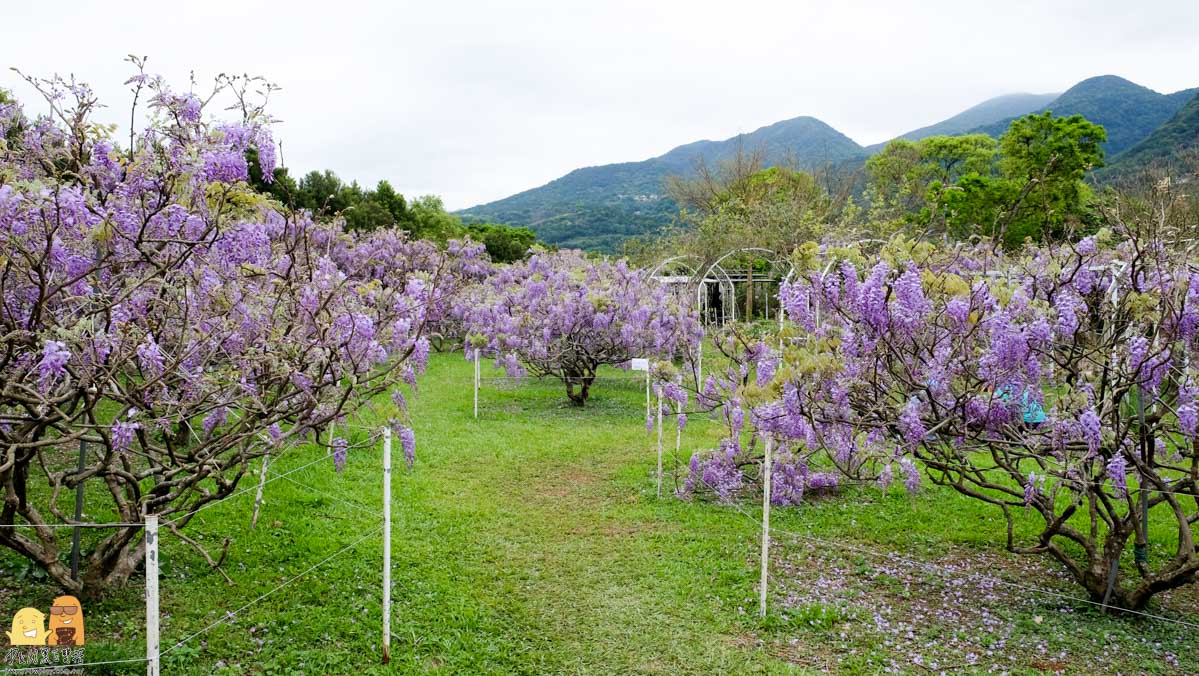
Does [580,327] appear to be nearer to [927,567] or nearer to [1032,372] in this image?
[927,567]

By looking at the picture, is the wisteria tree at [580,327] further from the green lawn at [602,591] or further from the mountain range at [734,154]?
the mountain range at [734,154]

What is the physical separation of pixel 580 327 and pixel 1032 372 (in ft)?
25.1

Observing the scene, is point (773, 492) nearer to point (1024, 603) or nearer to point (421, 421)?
point (1024, 603)

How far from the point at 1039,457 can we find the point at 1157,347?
0.96m

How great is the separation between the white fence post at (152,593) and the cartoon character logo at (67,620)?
308 mm

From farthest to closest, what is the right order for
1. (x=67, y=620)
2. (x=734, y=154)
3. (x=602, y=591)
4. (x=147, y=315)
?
(x=734, y=154) → (x=602, y=591) → (x=147, y=315) → (x=67, y=620)

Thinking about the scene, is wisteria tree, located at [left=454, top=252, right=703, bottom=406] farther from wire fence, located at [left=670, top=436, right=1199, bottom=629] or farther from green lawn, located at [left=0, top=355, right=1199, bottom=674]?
wire fence, located at [left=670, top=436, right=1199, bottom=629]

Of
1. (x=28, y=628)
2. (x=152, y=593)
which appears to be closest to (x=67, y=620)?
→ (x=28, y=628)

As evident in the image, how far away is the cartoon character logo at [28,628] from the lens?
114 inches

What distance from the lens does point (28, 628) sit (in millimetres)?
2945

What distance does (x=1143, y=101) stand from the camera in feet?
165

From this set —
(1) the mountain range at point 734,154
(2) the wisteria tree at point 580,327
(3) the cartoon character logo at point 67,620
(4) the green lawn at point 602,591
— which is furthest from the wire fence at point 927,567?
(1) the mountain range at point 734,154

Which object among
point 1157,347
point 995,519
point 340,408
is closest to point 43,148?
point 340,408

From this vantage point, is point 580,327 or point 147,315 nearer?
point 147,315
